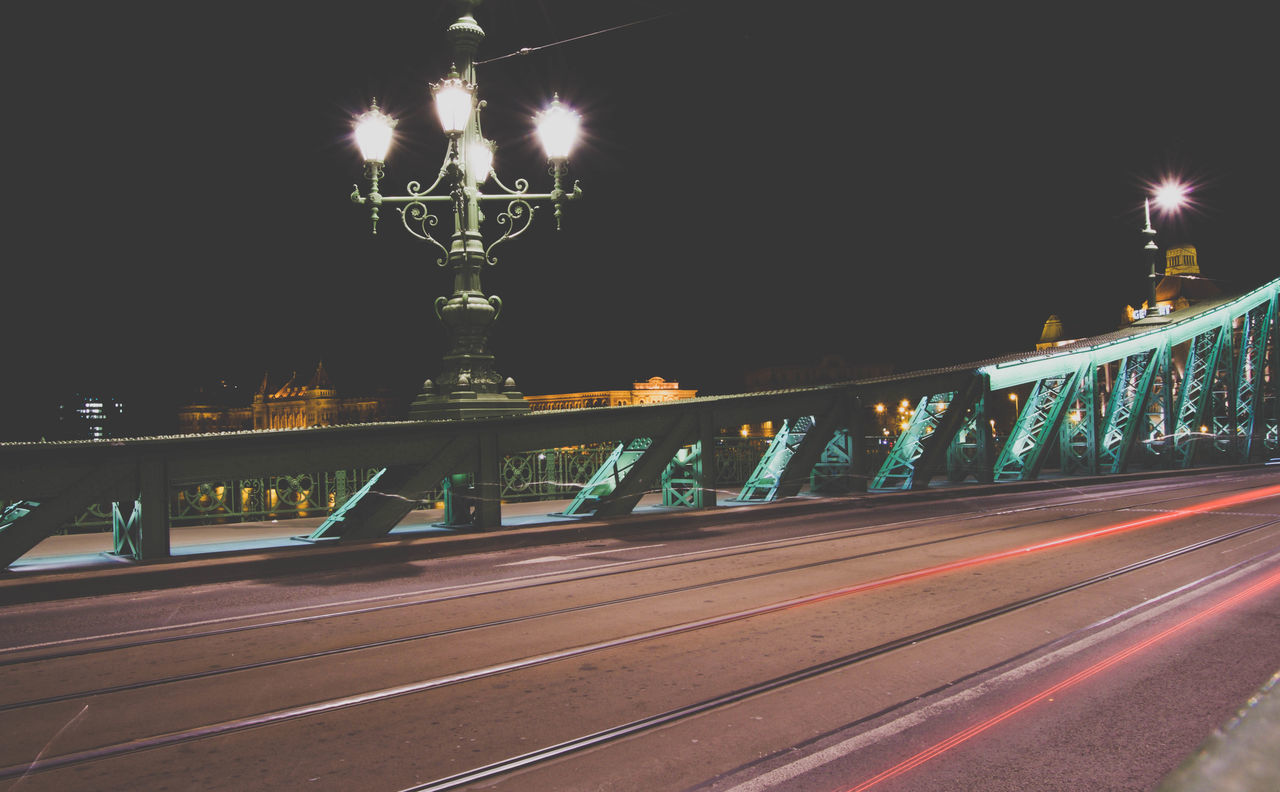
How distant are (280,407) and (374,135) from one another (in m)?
152

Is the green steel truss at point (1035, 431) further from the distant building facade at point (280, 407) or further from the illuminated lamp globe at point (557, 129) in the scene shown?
the distant building facade at point (280, 407)

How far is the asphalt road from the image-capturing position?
3.86m

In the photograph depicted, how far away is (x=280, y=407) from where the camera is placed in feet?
495

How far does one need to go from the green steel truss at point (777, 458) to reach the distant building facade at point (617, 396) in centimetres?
9015

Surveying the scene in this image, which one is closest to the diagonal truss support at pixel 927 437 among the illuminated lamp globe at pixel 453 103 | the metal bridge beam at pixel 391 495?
the metal bridge beam at pixel 391 495

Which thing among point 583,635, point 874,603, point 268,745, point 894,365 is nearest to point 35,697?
point 268,745

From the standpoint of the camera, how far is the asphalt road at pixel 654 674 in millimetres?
3855

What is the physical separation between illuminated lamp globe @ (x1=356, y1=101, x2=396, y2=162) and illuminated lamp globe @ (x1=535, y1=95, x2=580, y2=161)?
2144 millimetres

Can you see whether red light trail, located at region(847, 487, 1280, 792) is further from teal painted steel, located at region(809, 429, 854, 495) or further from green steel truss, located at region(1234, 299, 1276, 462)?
green steel truss, located at region(1234, 299, 1276, 462)

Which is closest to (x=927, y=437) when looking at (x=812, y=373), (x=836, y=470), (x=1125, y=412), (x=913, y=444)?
(x=913, y=444)

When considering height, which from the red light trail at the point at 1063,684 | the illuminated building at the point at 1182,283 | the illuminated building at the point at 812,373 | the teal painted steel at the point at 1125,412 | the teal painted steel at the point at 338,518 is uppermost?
the illuminated building at the point at 1182,283

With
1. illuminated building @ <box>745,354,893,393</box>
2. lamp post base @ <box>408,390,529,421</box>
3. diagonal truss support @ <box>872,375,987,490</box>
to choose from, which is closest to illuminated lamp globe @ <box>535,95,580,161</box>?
lamp post base @ <box>408,390,529,421</box>

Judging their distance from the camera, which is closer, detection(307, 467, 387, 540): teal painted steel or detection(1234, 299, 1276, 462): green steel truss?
detection(307, 467, 387, 540): teal painted steel

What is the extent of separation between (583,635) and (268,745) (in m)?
2.51
